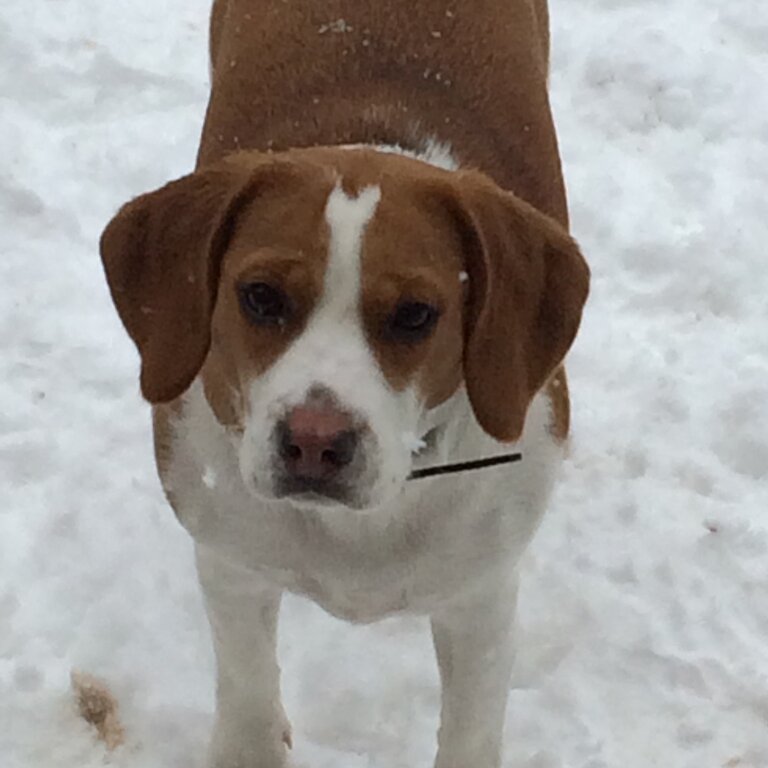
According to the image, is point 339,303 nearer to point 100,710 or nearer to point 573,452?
point 100,710

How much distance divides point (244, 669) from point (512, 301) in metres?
0.99

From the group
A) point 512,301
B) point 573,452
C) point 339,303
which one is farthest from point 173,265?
point 573,452

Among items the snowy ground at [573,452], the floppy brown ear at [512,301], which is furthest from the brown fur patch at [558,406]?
the snowy ground at [573,452]

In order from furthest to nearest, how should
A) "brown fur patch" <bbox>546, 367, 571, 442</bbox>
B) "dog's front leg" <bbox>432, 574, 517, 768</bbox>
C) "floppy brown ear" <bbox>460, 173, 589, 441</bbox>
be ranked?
"dog's front leg" <bbox>432, 574, 517, 768</bbox> → "brown fur patch" <bbox>546, 367, 571, 442</bbox> → "floppy brown ear" <bbox>460, 173, 589, 441</bbox>

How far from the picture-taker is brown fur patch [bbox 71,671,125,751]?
116 inches

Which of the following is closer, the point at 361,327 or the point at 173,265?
the point at 361,327

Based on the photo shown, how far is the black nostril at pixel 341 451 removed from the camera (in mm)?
1982

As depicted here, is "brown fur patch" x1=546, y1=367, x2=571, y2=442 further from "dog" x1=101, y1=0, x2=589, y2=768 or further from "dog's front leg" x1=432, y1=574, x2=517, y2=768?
"dog's front leg" x1=432, y1=574, x2=517, y2=768

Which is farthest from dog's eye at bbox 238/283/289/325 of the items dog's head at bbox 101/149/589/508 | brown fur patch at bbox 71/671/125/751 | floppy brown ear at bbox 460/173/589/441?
brown fur patch at bbox 71/671/125/751

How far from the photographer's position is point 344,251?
200 cm

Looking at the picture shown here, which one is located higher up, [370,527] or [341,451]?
[341,451]

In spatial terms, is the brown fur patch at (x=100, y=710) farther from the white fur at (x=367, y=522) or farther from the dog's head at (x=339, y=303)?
the dog's head at (x=339, y=303)

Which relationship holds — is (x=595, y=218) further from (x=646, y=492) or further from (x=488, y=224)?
(x=488, y=224)

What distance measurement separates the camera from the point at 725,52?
450 centimetres
